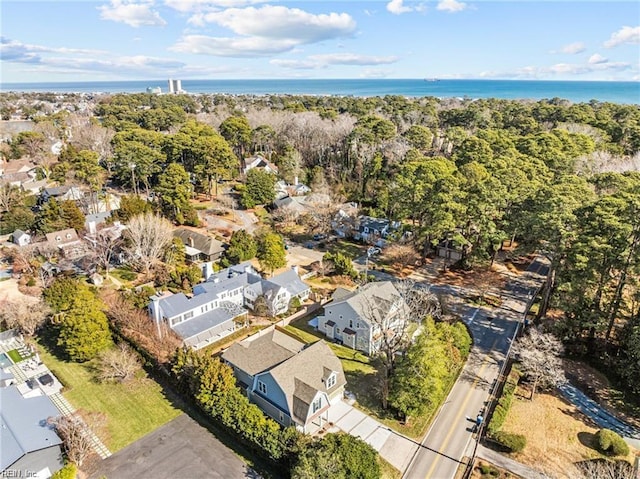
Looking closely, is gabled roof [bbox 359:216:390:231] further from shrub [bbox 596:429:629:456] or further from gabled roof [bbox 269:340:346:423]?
shrub [bbox 596:429:629:456]

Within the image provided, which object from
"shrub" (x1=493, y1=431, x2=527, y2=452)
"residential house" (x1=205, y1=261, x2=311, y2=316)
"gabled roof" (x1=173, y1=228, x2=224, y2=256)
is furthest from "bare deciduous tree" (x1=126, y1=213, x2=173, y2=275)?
"shrub" (x1=493, y1=431, x2=527, y2=452)

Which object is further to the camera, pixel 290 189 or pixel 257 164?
pixel 257 164

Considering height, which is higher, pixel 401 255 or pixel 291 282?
pixel 401 255

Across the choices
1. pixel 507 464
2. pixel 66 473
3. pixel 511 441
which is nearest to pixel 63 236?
pixel 66 473

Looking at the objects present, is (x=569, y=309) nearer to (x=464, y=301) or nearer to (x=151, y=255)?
(x=464, y=301)

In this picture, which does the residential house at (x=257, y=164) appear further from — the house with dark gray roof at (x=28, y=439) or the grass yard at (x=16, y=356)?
the house with dark gray roof at (x=28, y=439)

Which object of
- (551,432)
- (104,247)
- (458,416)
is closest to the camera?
(551,432)

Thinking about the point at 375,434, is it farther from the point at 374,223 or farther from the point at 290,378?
the point at 374,223
